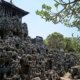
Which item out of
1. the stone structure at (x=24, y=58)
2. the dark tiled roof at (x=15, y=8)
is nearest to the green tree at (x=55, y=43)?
the stone structure at (x=24, y=58)

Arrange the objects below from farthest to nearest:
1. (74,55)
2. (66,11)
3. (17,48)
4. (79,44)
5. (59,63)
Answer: (74,55) → (59,63) → (17,48) → (79,44) → (66,11)

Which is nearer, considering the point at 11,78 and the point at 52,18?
the point at 52,18

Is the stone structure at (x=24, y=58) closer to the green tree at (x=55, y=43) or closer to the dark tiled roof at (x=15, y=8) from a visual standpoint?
the dark tiled roof at (x=15, y=8)

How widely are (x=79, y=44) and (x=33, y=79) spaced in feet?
31.1

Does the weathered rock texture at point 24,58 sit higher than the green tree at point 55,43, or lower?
lower

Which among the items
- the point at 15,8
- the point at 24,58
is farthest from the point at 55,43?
the point at 24,58

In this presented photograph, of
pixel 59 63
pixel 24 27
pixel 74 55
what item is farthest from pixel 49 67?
pixel 74 55

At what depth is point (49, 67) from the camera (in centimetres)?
2928

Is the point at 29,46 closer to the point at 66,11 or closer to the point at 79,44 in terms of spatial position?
the point at 79,44

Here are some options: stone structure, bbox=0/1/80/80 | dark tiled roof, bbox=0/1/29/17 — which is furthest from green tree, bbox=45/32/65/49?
A: dark tiled roof, bbox=0/1/29/17

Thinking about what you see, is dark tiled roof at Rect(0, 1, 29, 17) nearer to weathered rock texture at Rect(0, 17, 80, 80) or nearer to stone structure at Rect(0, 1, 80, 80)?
stone structure at Rect(0, 1, 80, 80)

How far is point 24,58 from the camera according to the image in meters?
22.3

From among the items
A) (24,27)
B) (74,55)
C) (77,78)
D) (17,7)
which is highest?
(17,7)

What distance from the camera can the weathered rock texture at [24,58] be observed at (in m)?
20.2
